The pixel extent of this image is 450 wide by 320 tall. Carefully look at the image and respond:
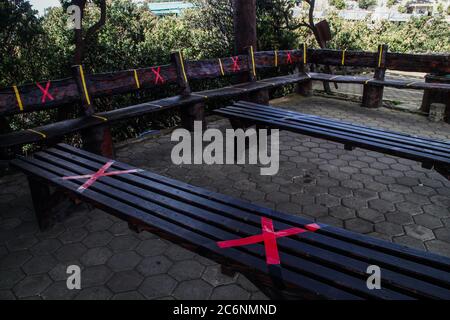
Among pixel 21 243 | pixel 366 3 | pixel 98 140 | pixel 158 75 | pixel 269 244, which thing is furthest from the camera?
pixel 366 3

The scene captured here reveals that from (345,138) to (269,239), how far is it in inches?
87.9

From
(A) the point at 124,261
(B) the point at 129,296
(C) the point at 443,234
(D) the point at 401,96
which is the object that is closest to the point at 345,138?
(C) the point at 443,234

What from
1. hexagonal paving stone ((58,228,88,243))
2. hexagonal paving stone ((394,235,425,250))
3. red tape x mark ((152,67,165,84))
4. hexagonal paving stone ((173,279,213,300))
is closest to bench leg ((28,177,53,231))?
hexagonal paving stone ((58,228,88,243))

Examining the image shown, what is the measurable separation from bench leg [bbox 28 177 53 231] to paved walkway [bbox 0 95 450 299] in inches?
5.7

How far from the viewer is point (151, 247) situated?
3.33 meters

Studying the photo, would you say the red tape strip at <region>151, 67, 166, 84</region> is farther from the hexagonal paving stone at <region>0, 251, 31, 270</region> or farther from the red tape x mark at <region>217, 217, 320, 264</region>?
the red tape x mark at <region>217, 217, 320, 264</region>

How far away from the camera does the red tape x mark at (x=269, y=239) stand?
204cm

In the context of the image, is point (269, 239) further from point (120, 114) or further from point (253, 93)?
point (253, 93)

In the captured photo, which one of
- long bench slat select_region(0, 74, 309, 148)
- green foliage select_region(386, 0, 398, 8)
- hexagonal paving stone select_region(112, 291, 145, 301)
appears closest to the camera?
hexagonal paving stone select_region(112, 291, 145, 301)

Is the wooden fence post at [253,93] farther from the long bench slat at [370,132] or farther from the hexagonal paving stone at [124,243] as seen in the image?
the hexagonal paving stone at [124,243]

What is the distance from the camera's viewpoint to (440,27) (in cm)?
2578

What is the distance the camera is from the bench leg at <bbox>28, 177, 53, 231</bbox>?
3.52 meters

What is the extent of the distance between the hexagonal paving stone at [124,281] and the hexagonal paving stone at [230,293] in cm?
64

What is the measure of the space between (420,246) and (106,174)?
2906 millimetres
